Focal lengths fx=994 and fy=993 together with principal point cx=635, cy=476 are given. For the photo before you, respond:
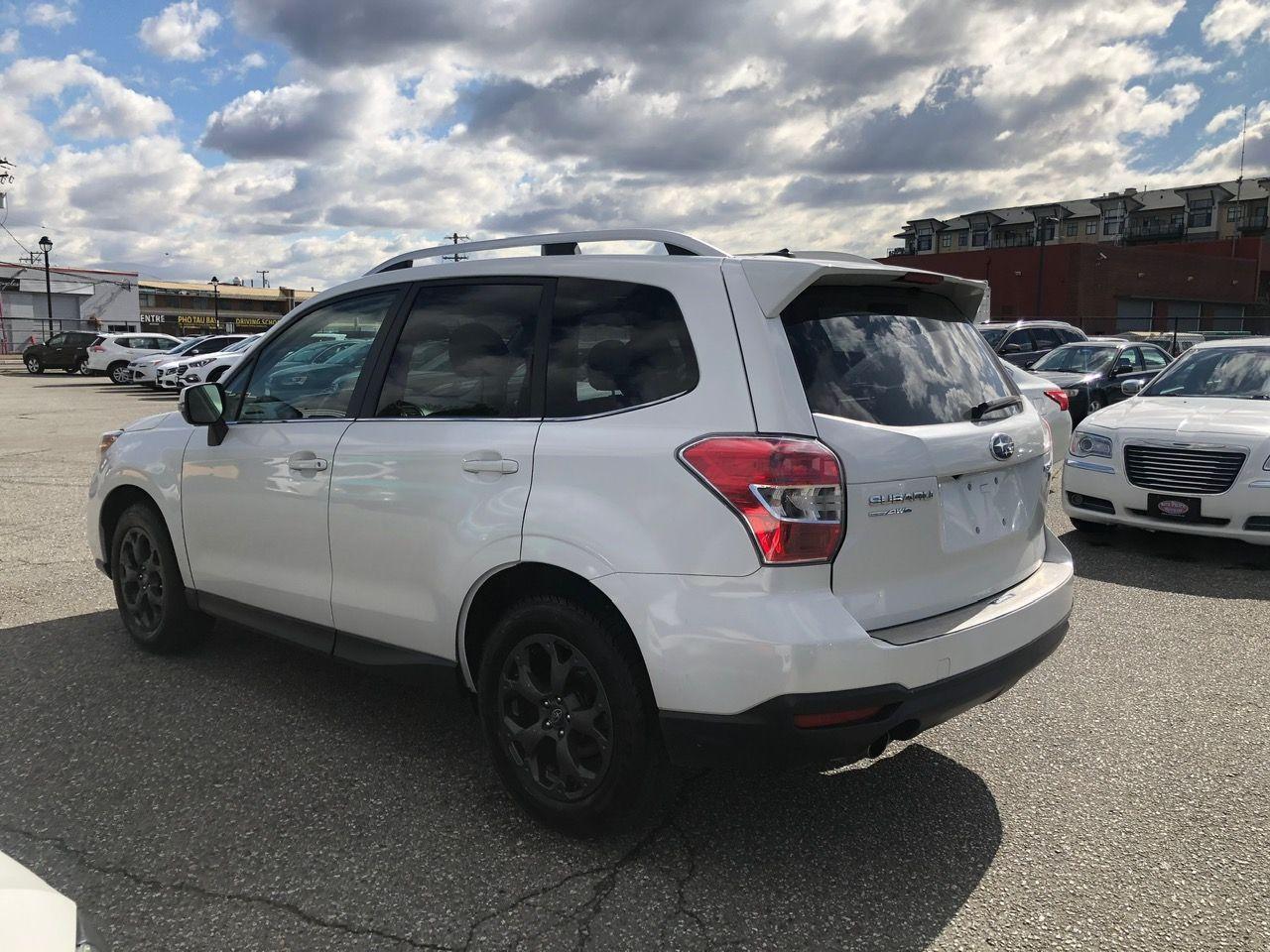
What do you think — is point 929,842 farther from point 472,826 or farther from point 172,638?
point 172,638

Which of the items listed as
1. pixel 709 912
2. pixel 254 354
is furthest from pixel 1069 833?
pixel 254 354

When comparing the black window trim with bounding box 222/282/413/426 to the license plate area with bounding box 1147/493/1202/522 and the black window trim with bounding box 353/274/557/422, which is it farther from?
the license plate area with bounding box 1147/493/1202/522

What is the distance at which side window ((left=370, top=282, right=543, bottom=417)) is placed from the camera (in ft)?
10.9

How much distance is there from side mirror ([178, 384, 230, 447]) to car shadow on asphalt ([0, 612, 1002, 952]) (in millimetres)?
1177

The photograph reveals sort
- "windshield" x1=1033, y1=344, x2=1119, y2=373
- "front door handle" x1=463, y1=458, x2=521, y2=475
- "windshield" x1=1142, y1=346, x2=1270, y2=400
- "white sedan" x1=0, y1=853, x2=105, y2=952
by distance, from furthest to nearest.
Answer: "windshield" x1=1033, y1=344, x2=1119, y2=373 → "windshield" x1=1142, y1=346, x2=1270, y2=400 → "front door handle" x1=463, y1=458, x2=521, y2=475 → "white sedan" x1=0, y1=853, x2=105, y2=952

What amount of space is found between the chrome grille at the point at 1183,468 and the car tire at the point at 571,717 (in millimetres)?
5571

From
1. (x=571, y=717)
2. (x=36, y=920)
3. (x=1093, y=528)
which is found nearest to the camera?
(x=36, y=920)

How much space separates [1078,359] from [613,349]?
14.1m

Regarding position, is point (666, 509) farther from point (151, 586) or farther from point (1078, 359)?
point (1078, 359)

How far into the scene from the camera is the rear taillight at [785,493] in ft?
8.65

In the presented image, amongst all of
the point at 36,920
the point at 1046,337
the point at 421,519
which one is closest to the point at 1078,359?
the point at 1046,337

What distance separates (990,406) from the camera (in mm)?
3309

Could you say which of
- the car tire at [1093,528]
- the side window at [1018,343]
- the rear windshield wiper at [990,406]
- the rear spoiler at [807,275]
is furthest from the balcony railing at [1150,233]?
the rear spoiler at [807,275]

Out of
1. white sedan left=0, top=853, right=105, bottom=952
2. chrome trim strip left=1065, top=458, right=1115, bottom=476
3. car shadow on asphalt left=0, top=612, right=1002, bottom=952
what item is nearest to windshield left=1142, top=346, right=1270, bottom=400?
chrome trim strip left=1065, top=458, right=1115, bottom=476
